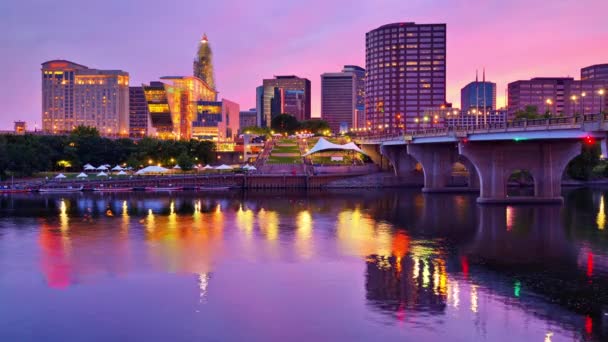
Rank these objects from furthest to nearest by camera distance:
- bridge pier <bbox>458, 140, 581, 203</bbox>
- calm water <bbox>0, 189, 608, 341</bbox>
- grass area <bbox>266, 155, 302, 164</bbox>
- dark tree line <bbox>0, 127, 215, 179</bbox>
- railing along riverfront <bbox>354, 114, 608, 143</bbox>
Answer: grass area <bbox>266, 155, 302, 164</bbox> < dark tree line <bbox>0, 127, 215, 179</bbox> < bridge pier <bbox>458, 140, 581, 203</bbox> < railing along riverfront <bbox>354, 114, 608, 143</bbox> < calm water <bbox>0, 189, 608, 341</bbox>

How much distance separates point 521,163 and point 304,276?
48917mm

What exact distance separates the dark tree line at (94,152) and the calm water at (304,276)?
2171 inches

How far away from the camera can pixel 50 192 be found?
99.6 meters

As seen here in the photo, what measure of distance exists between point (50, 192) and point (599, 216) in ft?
276

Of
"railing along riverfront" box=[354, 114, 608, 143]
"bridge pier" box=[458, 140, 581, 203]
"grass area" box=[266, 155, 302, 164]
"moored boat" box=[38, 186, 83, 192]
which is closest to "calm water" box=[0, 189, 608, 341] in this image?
"bridge pier" box=[458, 140, 581, 203]

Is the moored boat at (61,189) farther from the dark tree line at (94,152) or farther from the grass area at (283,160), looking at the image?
the grass area at (283,160)

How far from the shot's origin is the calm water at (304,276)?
27.3m

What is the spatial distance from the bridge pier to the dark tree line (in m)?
69.2

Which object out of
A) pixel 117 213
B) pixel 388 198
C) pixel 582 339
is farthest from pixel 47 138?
pixel 582 339

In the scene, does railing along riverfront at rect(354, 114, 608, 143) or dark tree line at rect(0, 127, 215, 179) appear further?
dark tree line at rect(0, 127, 215, 179)

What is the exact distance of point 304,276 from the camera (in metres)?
37.0

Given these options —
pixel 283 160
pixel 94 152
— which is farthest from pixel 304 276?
pixel 94 152

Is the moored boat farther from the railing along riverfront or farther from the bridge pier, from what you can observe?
the bridge pier

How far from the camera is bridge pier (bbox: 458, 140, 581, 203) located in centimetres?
7500
